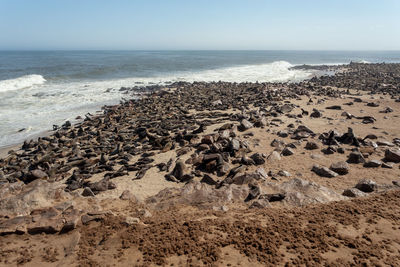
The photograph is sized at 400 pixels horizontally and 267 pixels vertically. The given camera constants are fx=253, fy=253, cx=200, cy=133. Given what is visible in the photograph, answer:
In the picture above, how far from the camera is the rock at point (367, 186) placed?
635cm

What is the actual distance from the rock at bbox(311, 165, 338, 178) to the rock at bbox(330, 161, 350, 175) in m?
0.22

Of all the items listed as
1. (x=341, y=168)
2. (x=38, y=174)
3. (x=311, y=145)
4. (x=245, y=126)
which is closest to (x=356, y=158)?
(x=341, y=168)

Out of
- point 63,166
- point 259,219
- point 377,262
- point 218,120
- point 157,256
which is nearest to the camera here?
point 377,262

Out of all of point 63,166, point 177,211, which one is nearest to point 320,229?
point 177,211

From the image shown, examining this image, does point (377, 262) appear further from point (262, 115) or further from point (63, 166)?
point (262, 115)

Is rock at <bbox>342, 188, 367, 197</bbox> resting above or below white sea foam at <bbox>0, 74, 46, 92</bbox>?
below

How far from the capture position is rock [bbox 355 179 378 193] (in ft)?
20.8

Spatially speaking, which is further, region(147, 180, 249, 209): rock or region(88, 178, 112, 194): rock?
region(88, 178, 112, 194): rock

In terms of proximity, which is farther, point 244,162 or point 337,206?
point 244,162

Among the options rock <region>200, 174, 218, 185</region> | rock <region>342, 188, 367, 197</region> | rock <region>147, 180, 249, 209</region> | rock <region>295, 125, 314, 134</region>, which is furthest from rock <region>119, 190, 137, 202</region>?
rock <region>295, 125, 314, 134</region>

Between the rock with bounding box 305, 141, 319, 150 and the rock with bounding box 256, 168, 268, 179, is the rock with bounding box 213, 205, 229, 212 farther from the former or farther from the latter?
the rock with bounding box 305, 141, 319, 150

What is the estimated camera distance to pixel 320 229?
4770 mm

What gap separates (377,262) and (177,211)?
12.4 ft

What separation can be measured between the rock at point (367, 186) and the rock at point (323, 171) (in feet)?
2.61
